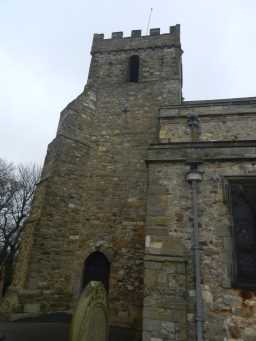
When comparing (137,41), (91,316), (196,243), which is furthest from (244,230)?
(137,41)

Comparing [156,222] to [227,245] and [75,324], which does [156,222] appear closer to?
[227,245]

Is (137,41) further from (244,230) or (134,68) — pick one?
(244,230)

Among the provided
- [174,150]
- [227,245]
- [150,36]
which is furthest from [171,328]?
[150,36]

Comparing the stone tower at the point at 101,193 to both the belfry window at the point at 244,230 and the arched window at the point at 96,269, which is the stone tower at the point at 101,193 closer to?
the arched window at the point at 96,269

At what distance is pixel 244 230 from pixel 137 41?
13.0 metres

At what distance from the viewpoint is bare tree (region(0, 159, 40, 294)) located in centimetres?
1905

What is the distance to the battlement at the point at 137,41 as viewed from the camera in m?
14.8

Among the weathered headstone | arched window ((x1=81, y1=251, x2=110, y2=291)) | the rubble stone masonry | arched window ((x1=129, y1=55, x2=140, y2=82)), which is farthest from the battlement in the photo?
the weathered headstone

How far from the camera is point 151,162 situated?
6.91 metres

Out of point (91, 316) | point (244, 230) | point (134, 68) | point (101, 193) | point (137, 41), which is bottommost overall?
point (91, 316)

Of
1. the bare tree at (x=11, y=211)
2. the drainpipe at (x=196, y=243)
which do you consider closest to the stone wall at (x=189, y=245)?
the drainpipe at (x=196, y=243)

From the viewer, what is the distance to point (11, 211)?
20.1 m

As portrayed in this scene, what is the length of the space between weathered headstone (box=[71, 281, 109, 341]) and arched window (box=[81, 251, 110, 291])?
5.42m

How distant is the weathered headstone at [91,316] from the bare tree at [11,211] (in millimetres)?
15830
